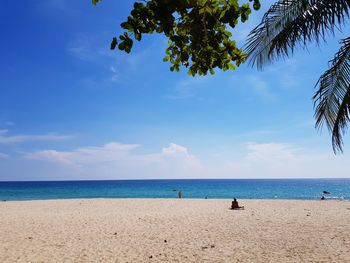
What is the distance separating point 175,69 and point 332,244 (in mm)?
7922

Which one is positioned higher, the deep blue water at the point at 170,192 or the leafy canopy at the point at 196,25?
the leafy canopy at the point at 196,25

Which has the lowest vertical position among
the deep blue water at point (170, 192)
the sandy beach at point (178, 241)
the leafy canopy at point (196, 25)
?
the deep blue water at point (170, 192)

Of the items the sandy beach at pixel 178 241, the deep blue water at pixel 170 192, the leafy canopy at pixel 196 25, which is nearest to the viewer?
the leafy canopy at pixel 196 25

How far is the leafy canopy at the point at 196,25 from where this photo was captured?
8.20ft

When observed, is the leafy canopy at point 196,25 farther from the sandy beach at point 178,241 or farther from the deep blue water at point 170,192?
the deep blue water at point 170,192

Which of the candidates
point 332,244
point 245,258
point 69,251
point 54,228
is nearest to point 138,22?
point 245,258

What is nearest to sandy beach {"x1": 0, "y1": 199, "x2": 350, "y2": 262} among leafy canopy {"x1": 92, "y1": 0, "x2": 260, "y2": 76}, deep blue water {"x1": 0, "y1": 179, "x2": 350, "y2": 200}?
leafy canopy {"x1": 92, "y1": 0, "x2": 260, "y2": 76}

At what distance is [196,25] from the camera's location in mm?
2730

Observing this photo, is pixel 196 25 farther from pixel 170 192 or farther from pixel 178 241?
pixel 170 192

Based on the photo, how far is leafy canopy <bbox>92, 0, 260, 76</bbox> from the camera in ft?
8.20

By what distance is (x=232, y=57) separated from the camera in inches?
130

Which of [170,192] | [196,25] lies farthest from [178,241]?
[170,192]

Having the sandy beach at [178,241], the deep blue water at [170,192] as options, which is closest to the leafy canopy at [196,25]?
the sandy beach at [178,241]

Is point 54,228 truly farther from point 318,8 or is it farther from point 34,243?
point 318,8
